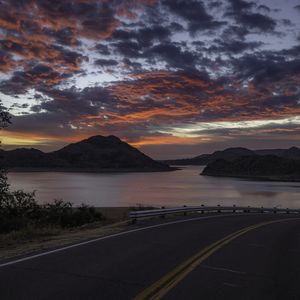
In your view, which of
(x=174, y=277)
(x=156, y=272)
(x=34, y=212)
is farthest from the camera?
(x=34, y=212)

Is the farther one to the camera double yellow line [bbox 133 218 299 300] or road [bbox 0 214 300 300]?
road [bbox 0 214 300 300]

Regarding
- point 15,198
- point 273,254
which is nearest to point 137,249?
point 273,254

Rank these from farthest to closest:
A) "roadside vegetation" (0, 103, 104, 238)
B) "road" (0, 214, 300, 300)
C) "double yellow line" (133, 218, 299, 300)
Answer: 1. "roadside vegetation" (0, 103, 104, 238)
2. "road" (0, 214, 300, 300)
3. "double yellow line" (133, 218, 299, 300)

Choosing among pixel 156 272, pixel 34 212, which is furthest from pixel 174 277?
pixel 34 212

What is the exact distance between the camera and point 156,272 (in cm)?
903

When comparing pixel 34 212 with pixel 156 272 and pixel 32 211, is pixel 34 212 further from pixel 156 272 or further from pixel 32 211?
pixel 156 272

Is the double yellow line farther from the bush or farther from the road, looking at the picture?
the bush

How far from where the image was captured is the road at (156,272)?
733 centimetres

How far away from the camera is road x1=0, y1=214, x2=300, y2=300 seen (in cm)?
733

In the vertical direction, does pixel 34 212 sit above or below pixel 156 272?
below

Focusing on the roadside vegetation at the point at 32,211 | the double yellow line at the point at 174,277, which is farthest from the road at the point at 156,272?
the roadside vegetation at the point at 32,211

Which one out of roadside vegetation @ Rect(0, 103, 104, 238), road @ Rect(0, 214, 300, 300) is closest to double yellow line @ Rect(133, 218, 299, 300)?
road @ Rect(0, 214, 300, 300)

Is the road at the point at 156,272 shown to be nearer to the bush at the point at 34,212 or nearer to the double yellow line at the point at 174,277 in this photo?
the double yellow line at the point at 174,277

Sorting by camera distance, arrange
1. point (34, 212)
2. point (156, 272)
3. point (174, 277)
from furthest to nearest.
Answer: point (34, 212) → point (156, 272) → point (174, 277)
